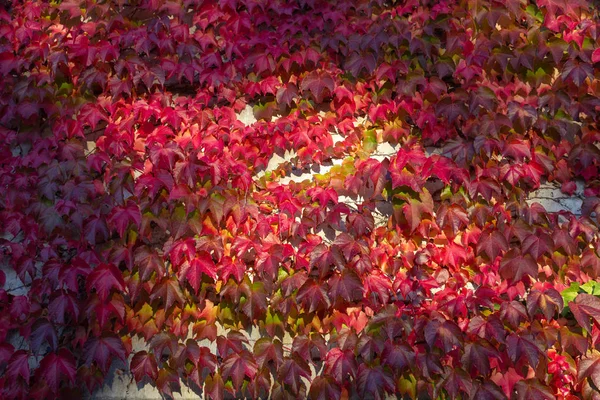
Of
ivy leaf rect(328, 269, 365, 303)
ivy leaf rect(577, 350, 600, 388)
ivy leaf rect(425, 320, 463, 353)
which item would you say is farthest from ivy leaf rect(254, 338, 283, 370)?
ivy leaf rect(577, 350, 600, 388)

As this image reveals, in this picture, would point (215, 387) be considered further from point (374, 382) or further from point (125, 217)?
point (125, 217)

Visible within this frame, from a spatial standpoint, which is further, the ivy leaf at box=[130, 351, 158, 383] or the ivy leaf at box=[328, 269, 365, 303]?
the ivy leaf at box=[130, 351, 158, 383]

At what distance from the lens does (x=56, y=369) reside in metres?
2.82

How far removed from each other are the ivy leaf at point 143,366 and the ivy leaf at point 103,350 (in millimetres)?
65

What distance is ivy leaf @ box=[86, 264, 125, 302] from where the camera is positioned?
2.85 metres

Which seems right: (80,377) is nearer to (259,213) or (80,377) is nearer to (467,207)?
(259,213)

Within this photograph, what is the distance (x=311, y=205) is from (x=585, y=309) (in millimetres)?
1378

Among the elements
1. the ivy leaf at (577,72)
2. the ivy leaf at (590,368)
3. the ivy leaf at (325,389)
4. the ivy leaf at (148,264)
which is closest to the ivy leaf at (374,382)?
the ivy leaf at (325,389)

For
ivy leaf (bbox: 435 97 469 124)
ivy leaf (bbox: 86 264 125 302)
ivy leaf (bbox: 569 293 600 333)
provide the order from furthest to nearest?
ivy leaf (bbox: 435 97 469 124) < ivy leaf (bbox: 86 264 125 302) < ivy leaf (bbox: 569 293 600 333)

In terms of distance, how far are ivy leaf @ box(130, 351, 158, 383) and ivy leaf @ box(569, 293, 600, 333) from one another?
204 centimetres

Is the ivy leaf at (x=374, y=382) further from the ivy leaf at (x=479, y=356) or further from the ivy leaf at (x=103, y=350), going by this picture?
the ivy leaf at (x=103, y=350)

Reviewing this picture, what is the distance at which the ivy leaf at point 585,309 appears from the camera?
2.58 m

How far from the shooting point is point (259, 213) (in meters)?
2.95

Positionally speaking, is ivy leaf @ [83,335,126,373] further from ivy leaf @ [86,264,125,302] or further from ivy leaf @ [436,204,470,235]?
ivy leaf @ [436,204,470,235]
